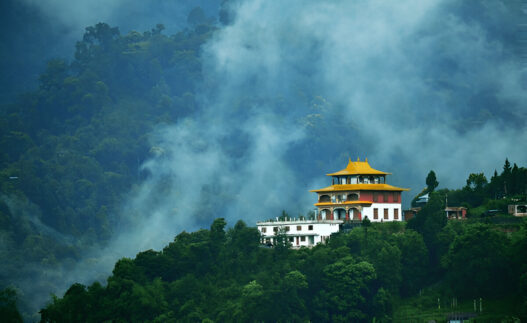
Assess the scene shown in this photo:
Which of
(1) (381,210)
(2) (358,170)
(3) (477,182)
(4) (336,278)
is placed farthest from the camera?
(2) (358,170)

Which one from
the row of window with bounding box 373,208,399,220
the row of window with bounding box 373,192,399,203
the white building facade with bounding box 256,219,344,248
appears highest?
the row of window with bounding box 373,192,399,203

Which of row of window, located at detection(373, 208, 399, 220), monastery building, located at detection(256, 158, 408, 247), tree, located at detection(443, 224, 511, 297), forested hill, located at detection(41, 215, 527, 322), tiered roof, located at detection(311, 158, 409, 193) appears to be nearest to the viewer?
tree, located at detection(443, 224, 511, 297)

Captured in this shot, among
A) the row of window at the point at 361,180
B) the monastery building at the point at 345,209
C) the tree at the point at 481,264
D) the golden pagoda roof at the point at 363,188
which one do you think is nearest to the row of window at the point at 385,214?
the monastery building at the point at 345,209

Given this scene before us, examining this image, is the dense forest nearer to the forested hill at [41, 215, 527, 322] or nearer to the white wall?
the forested hill at [41, 215, 527, 322]

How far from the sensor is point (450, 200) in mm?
125750

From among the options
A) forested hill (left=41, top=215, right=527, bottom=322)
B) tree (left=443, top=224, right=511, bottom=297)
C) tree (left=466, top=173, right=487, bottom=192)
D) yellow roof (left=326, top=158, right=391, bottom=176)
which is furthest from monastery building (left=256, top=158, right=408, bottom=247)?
tree (left=443, top=224, right=511, bottom=297)

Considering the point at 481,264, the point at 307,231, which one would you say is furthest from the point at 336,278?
the point at 481,264

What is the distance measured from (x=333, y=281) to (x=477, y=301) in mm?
16416

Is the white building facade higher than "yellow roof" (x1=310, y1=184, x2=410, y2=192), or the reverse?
"yellow roof" (x1=310, y1=184, x2=410, y2=192)

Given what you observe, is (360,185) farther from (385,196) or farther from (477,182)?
(477,182)

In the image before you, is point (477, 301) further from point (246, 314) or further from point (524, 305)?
point (246, 314)

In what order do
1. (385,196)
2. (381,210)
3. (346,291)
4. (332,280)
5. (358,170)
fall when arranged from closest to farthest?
(346,291), (332,280), (381,210), (385,196), (358,170)

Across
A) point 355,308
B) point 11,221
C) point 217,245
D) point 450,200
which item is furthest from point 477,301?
point 11,221

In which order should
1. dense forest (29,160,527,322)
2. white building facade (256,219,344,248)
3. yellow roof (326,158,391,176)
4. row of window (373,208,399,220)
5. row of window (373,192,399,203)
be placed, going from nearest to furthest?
dense forest (29,160,527,322) < white building facade (256,219,344,248) < row of window (373,208,399,220) < row of window (373,192,399,203) < yellow roof (326,158,391,176)
